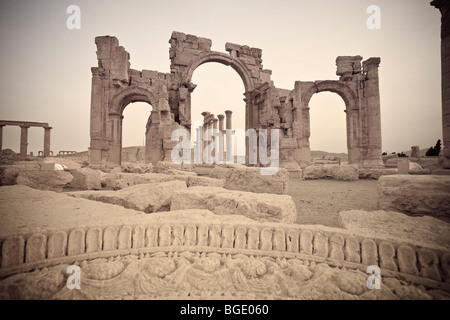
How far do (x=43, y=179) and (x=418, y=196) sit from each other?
638 cm

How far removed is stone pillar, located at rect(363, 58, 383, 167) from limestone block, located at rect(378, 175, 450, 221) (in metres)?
→ 9.80

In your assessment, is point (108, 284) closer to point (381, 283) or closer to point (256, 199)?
point (256, 199)

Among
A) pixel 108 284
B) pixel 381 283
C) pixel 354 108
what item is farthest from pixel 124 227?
pixel 354 108

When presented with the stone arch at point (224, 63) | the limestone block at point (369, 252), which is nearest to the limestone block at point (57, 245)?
the limestone block at point (369, 252)

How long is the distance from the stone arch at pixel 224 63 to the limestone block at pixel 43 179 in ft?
28.1

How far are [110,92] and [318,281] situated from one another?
13074 millimetres

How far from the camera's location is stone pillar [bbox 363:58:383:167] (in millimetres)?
11164

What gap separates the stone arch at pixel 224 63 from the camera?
11.8 meters

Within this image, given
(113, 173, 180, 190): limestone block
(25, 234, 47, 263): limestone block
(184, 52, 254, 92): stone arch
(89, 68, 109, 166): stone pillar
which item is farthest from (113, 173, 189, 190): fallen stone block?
(184, 52, 254, 92): stone arch

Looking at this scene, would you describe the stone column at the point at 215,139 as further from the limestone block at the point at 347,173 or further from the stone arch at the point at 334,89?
the limestone block at the point at 347,173

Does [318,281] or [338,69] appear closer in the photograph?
[318,281]

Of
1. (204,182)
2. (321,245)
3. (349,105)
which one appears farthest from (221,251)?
(349,105)

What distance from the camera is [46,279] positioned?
1353 millimetres

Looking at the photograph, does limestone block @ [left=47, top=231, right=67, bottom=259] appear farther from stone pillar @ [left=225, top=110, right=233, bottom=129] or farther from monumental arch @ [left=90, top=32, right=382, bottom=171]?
stone pillar @ [left=225, top=110, right=233, bottom=129]
